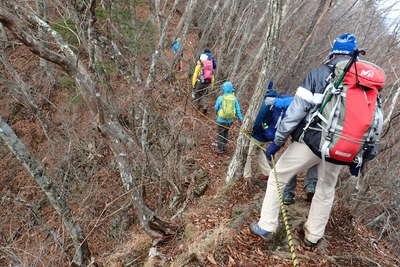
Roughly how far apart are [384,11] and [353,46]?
306 inches

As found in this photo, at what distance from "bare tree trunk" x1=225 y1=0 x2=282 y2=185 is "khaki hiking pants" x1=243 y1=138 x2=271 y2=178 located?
0.12m

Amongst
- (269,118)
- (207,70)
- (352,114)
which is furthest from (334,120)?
(207,70)

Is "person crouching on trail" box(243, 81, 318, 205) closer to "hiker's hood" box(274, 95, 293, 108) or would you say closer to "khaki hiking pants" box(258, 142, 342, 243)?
"hiker's hood" box(274, 95, 293, 108)

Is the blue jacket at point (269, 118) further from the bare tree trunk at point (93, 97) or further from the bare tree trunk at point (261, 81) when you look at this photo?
the bare tree trunk at point (93, 97)

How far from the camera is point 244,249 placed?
3.02 metres

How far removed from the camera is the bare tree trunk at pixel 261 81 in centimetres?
341

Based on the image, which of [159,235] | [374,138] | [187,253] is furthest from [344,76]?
[159,235]

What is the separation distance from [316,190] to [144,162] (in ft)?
10.6

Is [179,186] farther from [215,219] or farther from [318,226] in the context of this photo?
[318,226]

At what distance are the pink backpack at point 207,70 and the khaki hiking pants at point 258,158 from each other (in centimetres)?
Result: 455

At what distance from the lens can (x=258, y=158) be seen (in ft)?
15.3

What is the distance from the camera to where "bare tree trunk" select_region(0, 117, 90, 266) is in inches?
183

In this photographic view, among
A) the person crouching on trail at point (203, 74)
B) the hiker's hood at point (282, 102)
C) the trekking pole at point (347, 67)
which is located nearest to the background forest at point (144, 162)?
the hiker's hood at point (282, 102)

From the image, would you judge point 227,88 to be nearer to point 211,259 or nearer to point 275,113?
point 275,113
